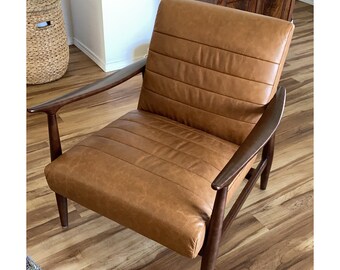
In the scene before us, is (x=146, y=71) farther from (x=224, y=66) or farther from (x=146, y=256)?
(x=146, y=256)

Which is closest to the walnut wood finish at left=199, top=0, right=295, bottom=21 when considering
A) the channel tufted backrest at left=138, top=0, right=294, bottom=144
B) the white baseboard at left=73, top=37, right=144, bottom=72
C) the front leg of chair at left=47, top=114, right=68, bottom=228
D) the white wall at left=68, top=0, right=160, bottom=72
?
the white wall at left=68, top=0, right=160, bottom=72

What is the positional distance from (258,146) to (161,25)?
0.63 m

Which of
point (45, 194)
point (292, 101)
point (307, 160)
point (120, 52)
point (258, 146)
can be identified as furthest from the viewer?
point (120, 52)

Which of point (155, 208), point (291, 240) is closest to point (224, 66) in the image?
point (155, 208)

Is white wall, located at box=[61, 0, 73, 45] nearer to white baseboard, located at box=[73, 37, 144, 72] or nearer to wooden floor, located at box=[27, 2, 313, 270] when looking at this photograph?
white baseboard, located at box=[73, 37, 144, 72]

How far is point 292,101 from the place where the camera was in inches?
98.0

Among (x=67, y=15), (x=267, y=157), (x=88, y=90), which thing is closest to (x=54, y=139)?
(x=88, y=90)

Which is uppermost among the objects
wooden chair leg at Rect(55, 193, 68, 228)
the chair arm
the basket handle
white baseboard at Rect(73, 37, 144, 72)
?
the chair arm

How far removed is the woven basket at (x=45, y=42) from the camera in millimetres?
2375

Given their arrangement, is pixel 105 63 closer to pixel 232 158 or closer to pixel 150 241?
pixel 150 241

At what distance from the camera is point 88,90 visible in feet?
4.70

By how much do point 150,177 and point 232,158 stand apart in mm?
275

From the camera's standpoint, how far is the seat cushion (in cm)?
119

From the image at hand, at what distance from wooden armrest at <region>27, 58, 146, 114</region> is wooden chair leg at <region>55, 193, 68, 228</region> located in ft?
1.20
